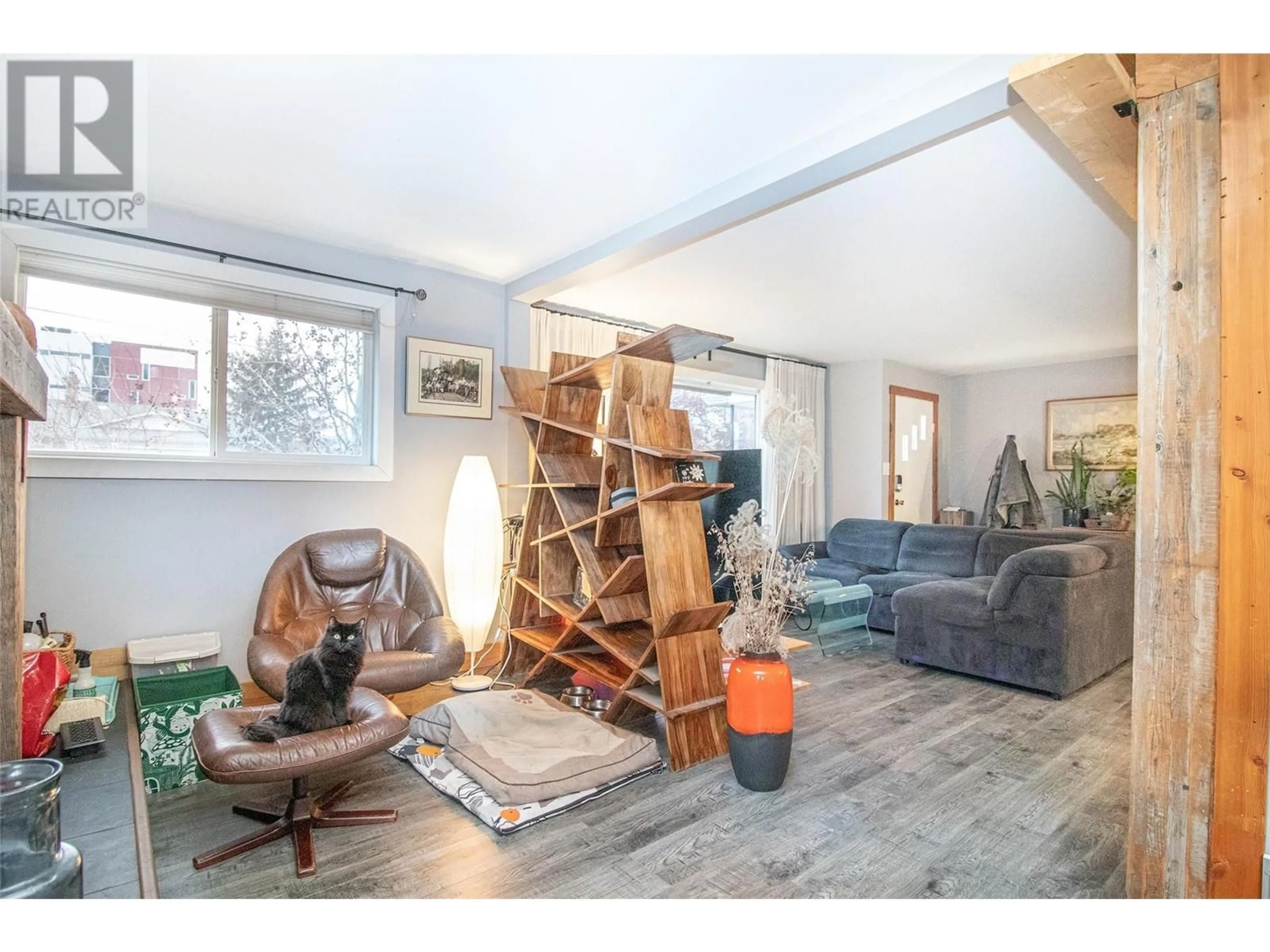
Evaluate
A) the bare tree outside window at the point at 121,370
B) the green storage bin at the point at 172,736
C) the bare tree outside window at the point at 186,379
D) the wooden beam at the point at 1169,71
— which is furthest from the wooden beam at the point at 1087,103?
the bare tree outside window at the point at 121,370

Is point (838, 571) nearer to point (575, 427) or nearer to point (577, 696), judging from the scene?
point (577, 696)

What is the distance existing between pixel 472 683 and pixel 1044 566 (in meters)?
3.23

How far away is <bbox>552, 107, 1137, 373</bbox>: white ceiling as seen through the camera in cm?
266

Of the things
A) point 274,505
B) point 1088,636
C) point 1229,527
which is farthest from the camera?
point 1088,636

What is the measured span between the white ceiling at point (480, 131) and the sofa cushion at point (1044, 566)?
2.65m

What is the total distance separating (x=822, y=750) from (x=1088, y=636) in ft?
6.50

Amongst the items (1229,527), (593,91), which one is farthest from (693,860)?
(593,91)

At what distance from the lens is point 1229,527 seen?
51.1 inches

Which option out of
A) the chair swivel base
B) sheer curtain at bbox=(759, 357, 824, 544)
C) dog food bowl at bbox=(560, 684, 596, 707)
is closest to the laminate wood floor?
the chair swivel base

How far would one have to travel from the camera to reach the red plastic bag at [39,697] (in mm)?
2020

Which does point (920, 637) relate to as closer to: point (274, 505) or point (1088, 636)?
point (1088, 636)

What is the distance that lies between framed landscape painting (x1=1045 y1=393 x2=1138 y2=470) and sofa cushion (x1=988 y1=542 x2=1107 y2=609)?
3.04 meters

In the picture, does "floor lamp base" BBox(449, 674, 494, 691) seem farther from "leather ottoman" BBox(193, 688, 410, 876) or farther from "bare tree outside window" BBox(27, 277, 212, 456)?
"bare tree outside window" BBox(27, 277, 212, 456)

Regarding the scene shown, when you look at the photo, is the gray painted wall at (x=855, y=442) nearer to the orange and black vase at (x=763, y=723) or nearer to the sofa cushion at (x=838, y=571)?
the sofa cushion at (x=838, y=571)
